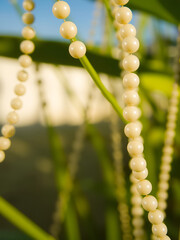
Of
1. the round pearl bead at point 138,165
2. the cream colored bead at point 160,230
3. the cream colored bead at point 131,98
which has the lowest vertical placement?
the cream colored bead at point 160,230

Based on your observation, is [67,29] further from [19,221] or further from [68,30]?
[19,221]

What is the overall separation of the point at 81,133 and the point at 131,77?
0.16 m

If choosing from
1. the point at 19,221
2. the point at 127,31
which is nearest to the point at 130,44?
the point at 127,31

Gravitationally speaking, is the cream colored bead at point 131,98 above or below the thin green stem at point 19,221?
above

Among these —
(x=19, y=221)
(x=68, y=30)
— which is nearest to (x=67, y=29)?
(x=68, y=30)

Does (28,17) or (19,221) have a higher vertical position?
(28,17)

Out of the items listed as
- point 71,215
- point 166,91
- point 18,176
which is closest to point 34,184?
point 18,176

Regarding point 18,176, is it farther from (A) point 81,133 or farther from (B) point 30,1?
(B) point 30,1

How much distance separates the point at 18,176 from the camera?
464mm

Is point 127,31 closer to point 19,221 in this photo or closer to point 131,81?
→ point 131,81

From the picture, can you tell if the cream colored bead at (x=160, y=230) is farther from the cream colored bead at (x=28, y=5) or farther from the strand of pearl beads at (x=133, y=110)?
the cream colored bead at (x=28, y=5)

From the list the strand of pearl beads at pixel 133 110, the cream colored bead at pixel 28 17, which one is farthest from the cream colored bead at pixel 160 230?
the cream colored bead at pixel 28 17

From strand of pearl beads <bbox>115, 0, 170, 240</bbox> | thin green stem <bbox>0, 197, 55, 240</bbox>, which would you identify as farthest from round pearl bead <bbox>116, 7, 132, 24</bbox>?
thin green stem <bbox>0, 197, 55, 240</bbox>

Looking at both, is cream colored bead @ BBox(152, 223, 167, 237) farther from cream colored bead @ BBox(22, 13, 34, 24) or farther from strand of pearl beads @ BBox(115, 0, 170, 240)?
cream colored bead @ BBox(22, 13, 34, 24)
